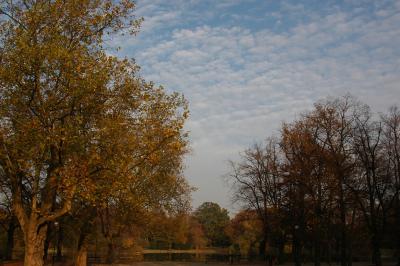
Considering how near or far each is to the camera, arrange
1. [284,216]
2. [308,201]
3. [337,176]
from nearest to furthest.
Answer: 1. [337,176]
2. [308,201]
3. [284,216]

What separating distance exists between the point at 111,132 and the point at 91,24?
481 cm

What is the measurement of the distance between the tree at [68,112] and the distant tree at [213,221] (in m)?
86.6

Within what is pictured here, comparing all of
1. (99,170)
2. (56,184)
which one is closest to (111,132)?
(99,170)

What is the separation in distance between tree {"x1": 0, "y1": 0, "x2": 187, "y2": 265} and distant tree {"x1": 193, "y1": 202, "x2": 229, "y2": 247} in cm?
8656

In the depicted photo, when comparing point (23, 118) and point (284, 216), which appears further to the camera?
point (284, 216)

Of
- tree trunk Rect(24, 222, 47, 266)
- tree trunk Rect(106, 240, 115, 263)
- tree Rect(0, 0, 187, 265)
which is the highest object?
tree Rect(0, 0, 187, 265)

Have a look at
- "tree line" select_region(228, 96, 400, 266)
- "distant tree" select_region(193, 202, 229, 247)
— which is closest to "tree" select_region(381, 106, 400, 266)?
"tree line" select_region(228, 96, 400, 266)

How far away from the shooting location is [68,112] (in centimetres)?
1722

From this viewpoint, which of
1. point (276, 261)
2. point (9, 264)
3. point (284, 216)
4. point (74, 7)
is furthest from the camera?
point (276, 261)

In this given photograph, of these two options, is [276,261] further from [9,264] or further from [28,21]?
[28,21]

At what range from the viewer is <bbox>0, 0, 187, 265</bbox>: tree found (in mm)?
15891

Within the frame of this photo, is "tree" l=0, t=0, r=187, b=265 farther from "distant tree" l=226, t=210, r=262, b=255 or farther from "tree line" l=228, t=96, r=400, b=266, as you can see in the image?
"distant tree" l=226, t=210, r=262, b=255

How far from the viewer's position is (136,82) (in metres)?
18.4

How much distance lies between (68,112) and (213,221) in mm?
112709
